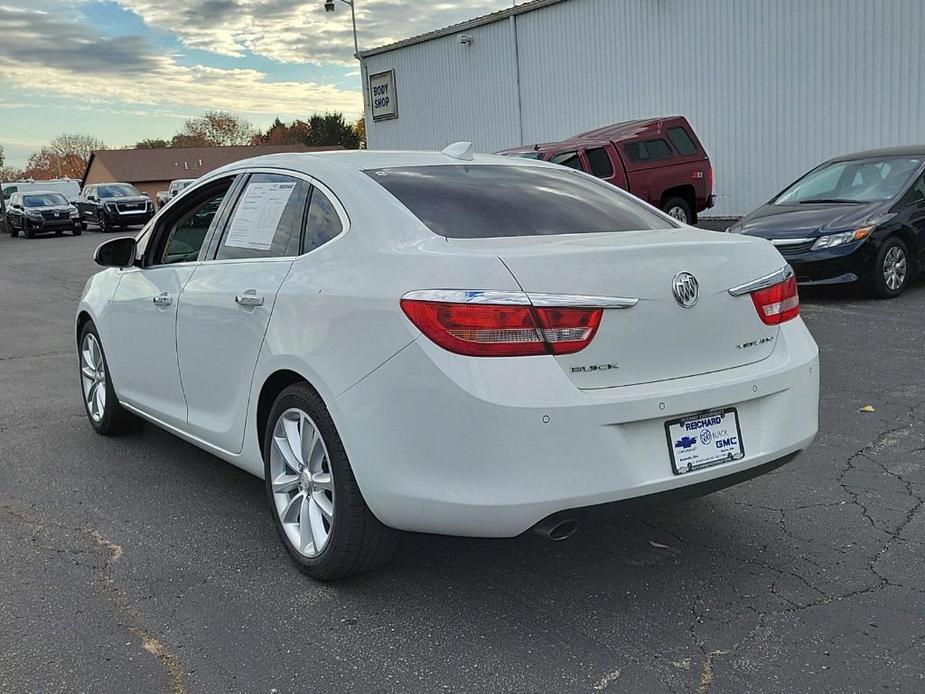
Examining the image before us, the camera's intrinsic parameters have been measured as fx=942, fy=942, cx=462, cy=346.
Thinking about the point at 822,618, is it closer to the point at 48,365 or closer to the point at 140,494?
the point at 140,494

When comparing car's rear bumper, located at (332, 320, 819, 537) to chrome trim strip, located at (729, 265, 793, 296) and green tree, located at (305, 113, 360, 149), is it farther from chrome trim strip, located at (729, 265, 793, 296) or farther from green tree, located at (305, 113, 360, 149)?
green tree, located at (305, 113, 360, 149)

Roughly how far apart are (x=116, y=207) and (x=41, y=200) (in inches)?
112

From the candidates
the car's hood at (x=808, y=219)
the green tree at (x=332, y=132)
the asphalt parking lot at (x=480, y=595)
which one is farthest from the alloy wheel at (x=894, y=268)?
the green tree at (x=332, y=132)

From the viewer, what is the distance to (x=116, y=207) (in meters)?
34.5

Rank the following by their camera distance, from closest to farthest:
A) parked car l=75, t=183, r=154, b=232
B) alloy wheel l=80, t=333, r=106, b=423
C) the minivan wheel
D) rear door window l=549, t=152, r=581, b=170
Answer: alloy wheel l=80, t=333, r=106, b=423
rear door window l=549, t=152, r=581, b=170
the minivan wheel
parked car l=75, t=183, r=154, b=232

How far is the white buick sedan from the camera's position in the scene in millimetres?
2938

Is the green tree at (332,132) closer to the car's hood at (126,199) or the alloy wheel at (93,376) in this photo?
the car's hood at (126,199)

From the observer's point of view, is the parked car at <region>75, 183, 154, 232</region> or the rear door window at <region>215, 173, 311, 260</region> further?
the parked car at <region>75, 183, 154, 232</region>

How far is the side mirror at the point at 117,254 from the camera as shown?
5203mm

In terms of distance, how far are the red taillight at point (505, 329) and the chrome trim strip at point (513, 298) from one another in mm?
14

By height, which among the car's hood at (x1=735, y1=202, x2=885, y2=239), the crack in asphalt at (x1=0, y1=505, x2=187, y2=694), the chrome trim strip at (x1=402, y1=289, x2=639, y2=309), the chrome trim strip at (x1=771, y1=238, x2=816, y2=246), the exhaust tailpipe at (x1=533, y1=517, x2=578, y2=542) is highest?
the chrome trim strip at (x1=402, y1=289, x2=639, y2=309)

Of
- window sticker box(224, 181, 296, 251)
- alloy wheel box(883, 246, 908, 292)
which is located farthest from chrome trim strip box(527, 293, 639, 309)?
alloy wheel box(883, 246, 908, 292)

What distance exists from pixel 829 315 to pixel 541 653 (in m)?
7.02

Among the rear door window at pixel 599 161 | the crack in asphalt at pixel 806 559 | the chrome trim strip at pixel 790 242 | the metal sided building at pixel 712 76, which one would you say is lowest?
the crack in asphalt at pixel 806 559
